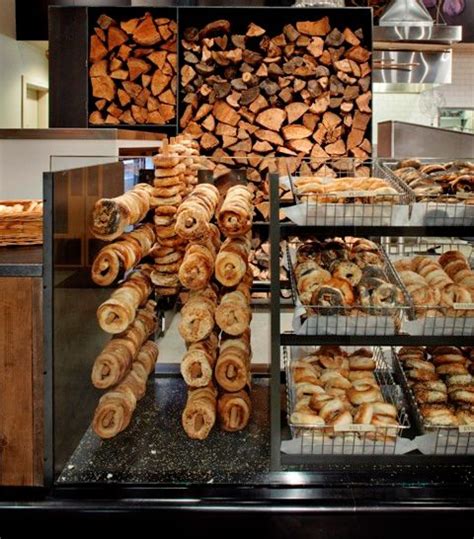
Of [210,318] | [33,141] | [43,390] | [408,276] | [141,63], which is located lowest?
[43,390]

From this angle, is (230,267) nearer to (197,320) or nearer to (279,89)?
(197,320)

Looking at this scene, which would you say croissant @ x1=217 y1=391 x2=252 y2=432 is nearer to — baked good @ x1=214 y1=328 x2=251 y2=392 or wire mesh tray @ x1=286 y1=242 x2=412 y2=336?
baked good @ x1=214 y1=328 x2=251 y2=392

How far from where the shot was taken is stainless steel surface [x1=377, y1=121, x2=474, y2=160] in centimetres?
496

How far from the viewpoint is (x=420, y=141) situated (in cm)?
536

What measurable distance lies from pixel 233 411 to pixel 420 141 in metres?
3.71

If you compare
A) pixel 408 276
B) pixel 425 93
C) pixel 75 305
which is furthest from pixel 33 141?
pixel 425 93

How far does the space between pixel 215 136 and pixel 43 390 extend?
11.8 feet

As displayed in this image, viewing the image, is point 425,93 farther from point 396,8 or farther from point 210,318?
point 210,318

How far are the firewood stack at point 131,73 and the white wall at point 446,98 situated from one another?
10.8 ft

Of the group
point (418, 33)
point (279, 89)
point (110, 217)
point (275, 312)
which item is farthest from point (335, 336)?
point (418, 33)

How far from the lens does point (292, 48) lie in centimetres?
516

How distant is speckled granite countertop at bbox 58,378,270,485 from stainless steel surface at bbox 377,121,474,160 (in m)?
3.22

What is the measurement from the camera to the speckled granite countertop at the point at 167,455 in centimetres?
195

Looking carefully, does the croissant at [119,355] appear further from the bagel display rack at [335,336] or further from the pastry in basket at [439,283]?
the pastry in basket at [439,283]
